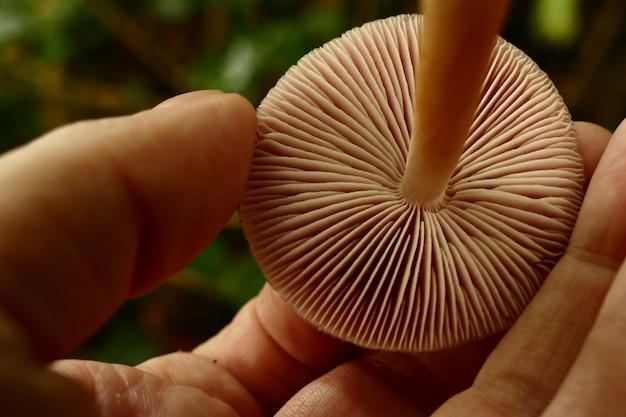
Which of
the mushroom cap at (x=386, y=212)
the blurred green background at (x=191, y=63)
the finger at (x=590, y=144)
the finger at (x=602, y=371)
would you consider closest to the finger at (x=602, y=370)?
the finger at (x=602, y=371)

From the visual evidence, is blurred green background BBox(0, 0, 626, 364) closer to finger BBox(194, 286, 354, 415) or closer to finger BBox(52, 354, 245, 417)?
finger BBox(194, 286, 354, 415)

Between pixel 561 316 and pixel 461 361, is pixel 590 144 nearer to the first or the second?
pixel 561 316

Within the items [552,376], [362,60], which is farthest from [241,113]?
[552,376]

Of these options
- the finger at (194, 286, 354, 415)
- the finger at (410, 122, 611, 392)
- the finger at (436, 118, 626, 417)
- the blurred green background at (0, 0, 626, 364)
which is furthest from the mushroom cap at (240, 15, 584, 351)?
the blurred green background at (0, 0, 626, 364)

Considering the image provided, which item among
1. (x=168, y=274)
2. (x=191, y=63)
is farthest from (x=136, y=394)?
(x=191, y=63)

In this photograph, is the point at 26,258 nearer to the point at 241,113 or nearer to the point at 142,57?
the point at 241,113
